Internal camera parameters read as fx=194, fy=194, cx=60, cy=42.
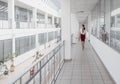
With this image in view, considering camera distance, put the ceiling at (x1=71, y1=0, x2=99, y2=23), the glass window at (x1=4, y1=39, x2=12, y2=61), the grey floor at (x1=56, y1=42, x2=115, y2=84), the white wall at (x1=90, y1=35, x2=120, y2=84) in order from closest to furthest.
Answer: the white wall at (x1=90, y1=35, x2=120, y2=84)
the grey floor at (x1=56, y1=42, x2=115, y2=84)
the ceiling at (x1=71, y1=0, x2=99, y2=23)
the glass window at (x1=4, y1=39, x2=12, y2=61)

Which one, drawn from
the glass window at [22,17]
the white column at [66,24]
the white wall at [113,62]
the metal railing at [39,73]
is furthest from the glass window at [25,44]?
the metal railing at [39,73]

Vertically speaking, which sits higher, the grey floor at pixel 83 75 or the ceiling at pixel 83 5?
the ceiling at pixel 83 5

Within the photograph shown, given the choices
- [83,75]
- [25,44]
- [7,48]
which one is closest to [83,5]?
[83,75]

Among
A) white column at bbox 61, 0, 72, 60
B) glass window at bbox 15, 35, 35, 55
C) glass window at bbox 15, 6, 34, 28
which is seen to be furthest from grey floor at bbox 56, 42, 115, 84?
glass window at bbox 15, 6, 34, 28

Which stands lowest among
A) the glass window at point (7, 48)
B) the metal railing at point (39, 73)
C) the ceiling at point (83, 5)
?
the glass window at point (7, 48)

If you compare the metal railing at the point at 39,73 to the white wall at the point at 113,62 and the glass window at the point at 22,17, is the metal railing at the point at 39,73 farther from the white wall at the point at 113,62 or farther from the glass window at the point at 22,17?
the glass window at the point at 22,17

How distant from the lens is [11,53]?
13.8 m

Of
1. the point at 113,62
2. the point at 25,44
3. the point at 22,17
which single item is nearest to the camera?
the point at 113,62

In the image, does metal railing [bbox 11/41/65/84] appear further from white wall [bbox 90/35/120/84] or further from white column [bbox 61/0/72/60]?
white column [bbox 61/0/72/60]

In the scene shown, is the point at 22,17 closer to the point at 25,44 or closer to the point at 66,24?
the point at 25,44

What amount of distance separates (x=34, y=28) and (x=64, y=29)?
12058 mm

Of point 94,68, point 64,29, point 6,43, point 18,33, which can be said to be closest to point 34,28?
point 18,33

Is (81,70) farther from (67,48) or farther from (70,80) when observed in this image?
(67,48)

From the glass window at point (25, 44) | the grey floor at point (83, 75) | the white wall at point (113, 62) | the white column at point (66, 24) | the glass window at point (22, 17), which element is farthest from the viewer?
the glass window at point (22, 17)
